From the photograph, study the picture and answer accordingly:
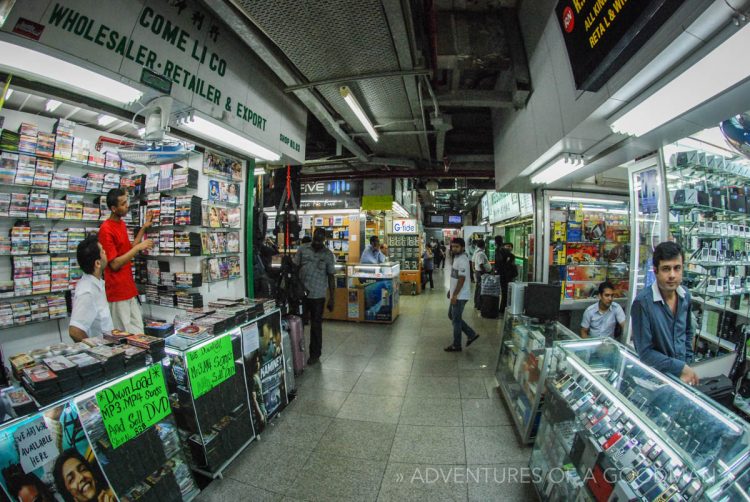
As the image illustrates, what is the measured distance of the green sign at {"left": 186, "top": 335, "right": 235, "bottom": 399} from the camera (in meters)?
2.17

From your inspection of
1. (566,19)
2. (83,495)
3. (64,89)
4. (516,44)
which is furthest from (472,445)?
(516,44)

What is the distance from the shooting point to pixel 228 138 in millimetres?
3131

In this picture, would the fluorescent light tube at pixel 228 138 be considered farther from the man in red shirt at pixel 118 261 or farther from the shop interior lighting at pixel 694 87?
the shop interior lighting at pixel 694 87

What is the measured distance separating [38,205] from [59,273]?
854 millimetres

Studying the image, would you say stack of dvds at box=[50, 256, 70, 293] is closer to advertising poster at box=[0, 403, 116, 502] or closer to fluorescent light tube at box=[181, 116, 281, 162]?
fluorescent light tube at box=[181, 116, 281, 162]

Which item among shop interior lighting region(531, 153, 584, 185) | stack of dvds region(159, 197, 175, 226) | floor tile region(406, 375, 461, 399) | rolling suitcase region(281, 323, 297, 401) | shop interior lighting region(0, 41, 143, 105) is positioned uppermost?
shop interior lighting region(0, 41, 143, 105)

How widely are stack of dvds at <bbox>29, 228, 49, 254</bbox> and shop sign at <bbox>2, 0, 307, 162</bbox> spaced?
2877 mm

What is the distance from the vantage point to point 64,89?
208 centimetres

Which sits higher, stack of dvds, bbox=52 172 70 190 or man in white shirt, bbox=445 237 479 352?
stack of dvds, bbox=52 172 70 190

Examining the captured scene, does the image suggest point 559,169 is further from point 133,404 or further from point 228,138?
point 133,404

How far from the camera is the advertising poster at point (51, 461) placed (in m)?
1.26

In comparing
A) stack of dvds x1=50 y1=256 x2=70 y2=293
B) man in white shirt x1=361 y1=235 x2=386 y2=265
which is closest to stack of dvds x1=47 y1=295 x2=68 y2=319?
stack of dvds x1=50 y1=256 x2=70 y2=293

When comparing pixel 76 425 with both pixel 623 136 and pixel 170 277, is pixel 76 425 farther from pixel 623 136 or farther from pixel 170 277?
pixel 623 136

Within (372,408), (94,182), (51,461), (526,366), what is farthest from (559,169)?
(94,182)
